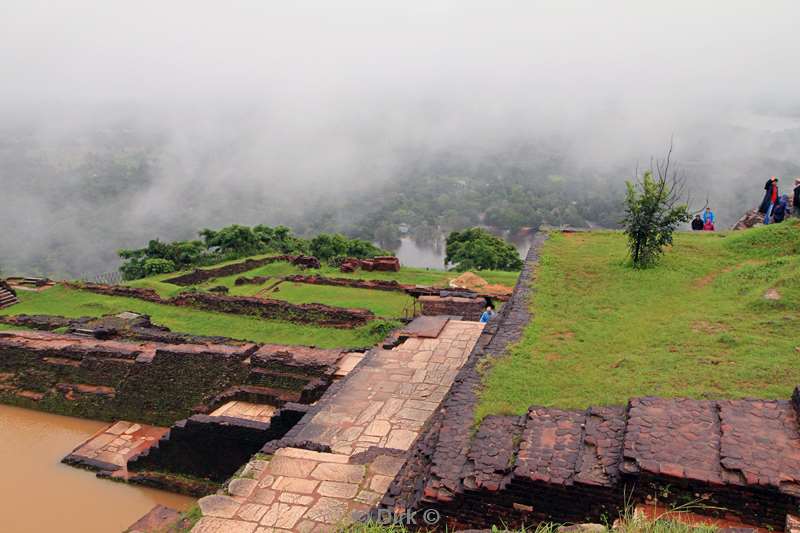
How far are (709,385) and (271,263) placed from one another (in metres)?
23.3

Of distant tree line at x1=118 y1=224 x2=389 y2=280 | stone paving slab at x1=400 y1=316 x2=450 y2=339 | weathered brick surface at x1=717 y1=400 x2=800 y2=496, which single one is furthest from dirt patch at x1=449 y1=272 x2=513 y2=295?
weathered brick surface at x1=717 y1=400 x2=800 y2=496

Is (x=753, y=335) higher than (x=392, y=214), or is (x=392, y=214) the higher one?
(x=753, y=335)

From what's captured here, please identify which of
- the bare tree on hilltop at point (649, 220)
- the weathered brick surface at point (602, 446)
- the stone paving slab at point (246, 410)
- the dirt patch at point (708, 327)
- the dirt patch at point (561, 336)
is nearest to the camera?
the weathered brick surface at point (602, 446)

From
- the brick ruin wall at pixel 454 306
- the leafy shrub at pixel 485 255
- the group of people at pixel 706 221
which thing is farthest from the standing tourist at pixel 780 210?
the leafy shrub at pixel 485 255

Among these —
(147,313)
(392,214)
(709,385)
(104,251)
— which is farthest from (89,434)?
(392,214)

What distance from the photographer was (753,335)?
22.8ft

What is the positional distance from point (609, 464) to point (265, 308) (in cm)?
1360

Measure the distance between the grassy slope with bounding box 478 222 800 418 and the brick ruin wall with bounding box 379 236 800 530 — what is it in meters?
0.48

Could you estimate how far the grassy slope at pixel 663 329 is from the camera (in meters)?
5.89

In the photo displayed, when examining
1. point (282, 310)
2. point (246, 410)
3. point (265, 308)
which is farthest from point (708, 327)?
point (265, 308)

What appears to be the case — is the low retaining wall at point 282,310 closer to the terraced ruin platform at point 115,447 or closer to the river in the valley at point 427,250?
the terraced ruin platform at point 115,447

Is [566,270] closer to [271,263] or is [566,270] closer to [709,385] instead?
[709,385]

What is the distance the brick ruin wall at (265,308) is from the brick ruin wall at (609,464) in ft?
33.9

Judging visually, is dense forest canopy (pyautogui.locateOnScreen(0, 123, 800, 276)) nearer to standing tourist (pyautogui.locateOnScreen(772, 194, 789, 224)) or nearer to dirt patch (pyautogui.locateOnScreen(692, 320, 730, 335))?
standing tourist (pyautogui.locateOnScreen(772, 194, 789, 224))
